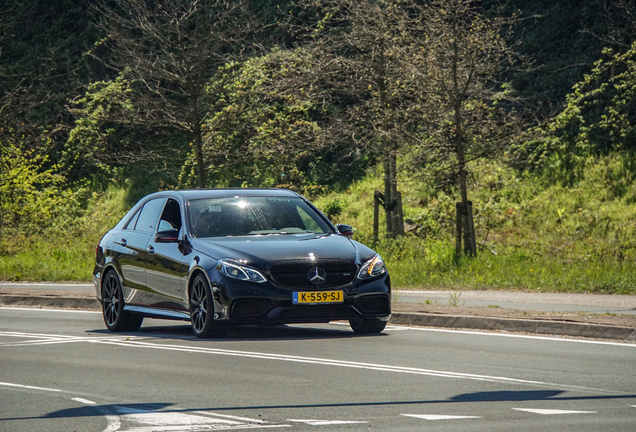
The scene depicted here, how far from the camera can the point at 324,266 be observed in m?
10.8

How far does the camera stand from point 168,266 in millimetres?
11766

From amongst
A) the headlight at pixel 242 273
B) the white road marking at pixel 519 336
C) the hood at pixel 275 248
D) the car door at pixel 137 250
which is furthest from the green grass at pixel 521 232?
the headlight at pixel 242 273

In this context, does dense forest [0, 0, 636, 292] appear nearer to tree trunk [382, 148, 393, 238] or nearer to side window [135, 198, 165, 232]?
tree trunk [382, 148, 393, 238]

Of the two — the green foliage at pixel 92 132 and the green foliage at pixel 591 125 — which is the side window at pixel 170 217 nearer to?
the green foliage at pixel 591 125

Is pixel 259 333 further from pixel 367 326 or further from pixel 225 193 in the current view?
pixel 225 193

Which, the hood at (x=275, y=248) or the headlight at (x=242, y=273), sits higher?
the hood at (x=275, y=248)

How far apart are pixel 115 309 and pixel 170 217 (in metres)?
1.50

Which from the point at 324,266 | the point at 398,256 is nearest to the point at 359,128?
the point at 398,256

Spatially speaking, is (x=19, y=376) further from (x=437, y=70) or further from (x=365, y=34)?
(x=365, y=34)

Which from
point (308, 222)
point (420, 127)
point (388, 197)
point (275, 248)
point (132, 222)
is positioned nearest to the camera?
point (275, 248)

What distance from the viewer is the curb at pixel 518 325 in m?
10.8

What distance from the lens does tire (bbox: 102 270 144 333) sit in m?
12.7

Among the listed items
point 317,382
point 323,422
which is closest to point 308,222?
point 317,382

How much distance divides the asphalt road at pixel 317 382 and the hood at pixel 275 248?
0.91 m
